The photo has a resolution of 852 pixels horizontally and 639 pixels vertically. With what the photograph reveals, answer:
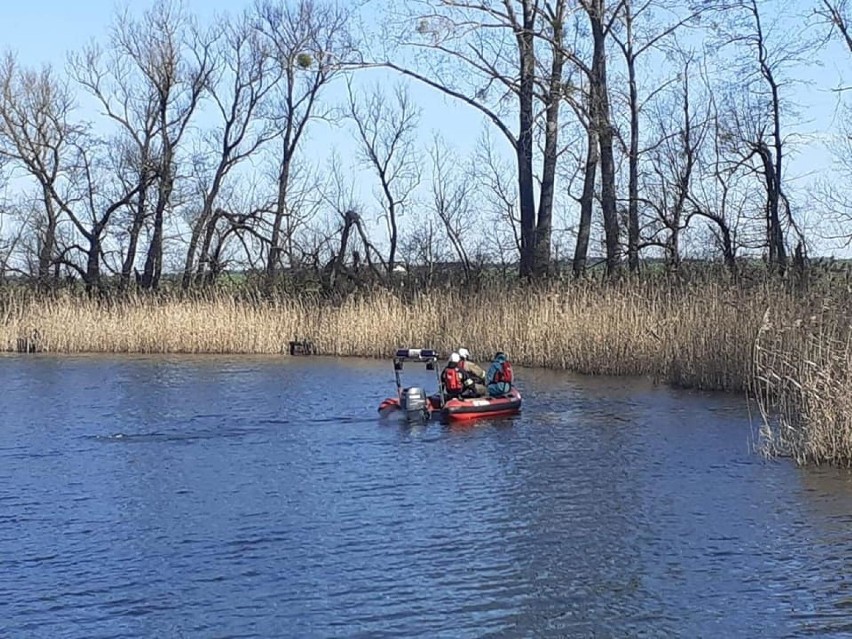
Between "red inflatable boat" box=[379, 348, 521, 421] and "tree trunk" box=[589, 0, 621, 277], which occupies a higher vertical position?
"tree trunk" box=[589, 0, 621, 277]

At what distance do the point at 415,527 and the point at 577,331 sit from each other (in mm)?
10453

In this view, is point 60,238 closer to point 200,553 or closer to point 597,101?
point 597,101

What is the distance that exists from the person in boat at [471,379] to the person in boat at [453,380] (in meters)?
0.07

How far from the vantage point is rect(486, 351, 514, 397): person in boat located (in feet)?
44.9

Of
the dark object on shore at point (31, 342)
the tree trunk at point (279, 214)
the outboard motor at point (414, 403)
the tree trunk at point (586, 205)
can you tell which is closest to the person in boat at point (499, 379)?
the outboard motor at point (414, 403)

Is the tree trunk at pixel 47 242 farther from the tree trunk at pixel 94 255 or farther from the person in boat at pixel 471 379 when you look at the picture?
the person in boat at pixel 471 379

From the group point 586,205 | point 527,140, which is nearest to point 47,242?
point 527,140

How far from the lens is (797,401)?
1138cm

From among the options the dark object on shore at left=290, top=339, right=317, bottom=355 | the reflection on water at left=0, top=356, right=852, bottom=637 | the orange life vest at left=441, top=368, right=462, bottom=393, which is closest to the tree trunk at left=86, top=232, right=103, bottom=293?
the dark object on shore at left=290, top=339, right=317, bottom=355

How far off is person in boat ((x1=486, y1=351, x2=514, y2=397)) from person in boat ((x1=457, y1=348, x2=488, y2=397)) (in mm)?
83

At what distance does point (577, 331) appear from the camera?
1861 centimetres

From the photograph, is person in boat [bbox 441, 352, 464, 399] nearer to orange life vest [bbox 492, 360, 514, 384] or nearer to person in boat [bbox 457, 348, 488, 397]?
person in boat [bbox 457, 348, 488, 397]

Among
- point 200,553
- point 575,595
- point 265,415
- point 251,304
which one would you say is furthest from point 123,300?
point 575,595

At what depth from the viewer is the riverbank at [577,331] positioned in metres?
10.9
